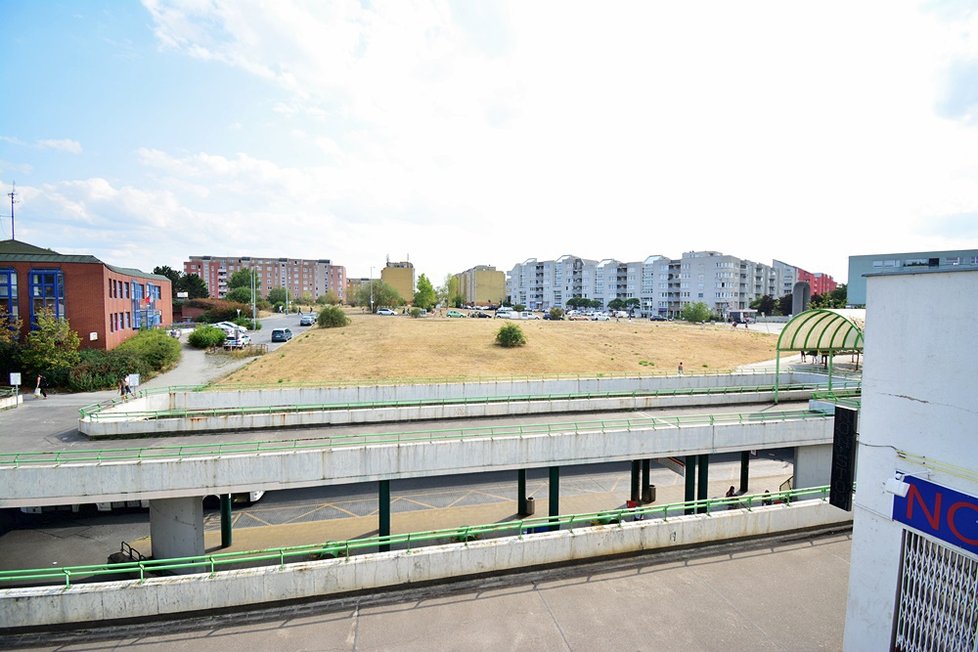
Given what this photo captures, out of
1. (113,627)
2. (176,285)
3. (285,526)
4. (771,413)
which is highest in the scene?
(176,285)

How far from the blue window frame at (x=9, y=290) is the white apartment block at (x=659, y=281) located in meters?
107

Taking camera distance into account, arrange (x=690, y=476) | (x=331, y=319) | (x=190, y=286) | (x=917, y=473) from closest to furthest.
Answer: (x=917, y=473) → (x=690, y=476) → (x=331, y=319) → (x=190, y=286)

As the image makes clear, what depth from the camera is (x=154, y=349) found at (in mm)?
37781

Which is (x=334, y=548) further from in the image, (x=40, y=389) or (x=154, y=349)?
(x=154, y=349)

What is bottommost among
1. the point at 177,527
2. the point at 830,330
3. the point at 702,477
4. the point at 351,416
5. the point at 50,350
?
the point at 177,527

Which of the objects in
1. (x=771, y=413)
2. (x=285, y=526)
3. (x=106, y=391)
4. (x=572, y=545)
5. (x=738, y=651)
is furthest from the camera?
(x=106, y=391)

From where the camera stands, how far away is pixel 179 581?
1173cm

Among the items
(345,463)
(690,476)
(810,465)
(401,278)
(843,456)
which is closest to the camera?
(843,456)

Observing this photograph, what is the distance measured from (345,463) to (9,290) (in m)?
33.6

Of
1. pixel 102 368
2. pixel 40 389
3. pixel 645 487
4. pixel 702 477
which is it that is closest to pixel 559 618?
pixel 702 477

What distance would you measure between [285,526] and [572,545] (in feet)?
39.3

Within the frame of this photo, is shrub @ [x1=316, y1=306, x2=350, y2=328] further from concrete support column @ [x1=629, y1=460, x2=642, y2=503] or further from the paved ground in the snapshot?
the paved ground

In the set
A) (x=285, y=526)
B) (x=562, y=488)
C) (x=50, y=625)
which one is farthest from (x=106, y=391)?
(x=562, y=488)

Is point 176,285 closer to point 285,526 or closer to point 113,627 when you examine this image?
point 285,526
